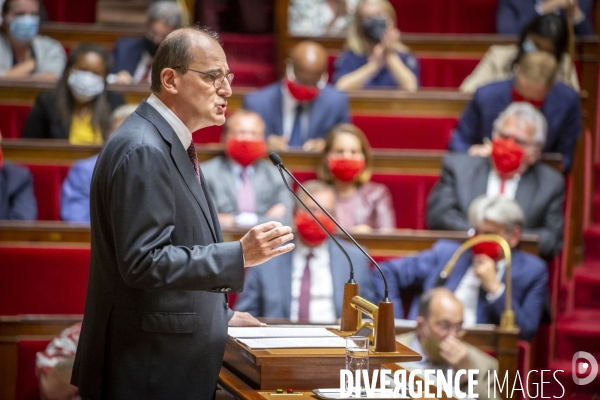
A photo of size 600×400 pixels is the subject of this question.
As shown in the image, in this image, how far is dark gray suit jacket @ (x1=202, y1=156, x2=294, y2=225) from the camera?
101 inches

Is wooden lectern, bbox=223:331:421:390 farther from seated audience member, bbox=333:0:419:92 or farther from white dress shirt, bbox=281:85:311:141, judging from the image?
seated audience member, bbox=333:0:419:92

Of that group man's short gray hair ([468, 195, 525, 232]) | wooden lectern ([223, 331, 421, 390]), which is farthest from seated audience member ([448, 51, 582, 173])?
wooden lectern ([223, 331, 421, 390])

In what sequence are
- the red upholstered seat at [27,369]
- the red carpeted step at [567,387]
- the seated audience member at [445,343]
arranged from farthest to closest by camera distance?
the red carpeted step at [567,387], the seated audience member at [445,343], the red upholstered seat at [27,369]

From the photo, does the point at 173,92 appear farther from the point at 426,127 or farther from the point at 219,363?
the point at 426,127

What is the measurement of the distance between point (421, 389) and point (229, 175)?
1520mm

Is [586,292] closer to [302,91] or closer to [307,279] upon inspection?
[307,279]

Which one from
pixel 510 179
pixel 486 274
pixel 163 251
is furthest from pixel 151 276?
pixel 510 179

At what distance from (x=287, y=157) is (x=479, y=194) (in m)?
0.54

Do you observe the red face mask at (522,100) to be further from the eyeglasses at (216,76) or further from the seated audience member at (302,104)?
the eyeglasses at (216,76)

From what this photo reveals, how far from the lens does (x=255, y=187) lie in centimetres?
262

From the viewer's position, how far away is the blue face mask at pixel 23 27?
10.6 ft

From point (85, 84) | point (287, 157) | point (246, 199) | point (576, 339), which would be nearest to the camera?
point (576, 339)

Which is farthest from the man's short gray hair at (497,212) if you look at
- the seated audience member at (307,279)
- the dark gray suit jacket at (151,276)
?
the dark gray suit jacket at (151,276)

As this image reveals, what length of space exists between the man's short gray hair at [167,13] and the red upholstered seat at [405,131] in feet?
2.20
